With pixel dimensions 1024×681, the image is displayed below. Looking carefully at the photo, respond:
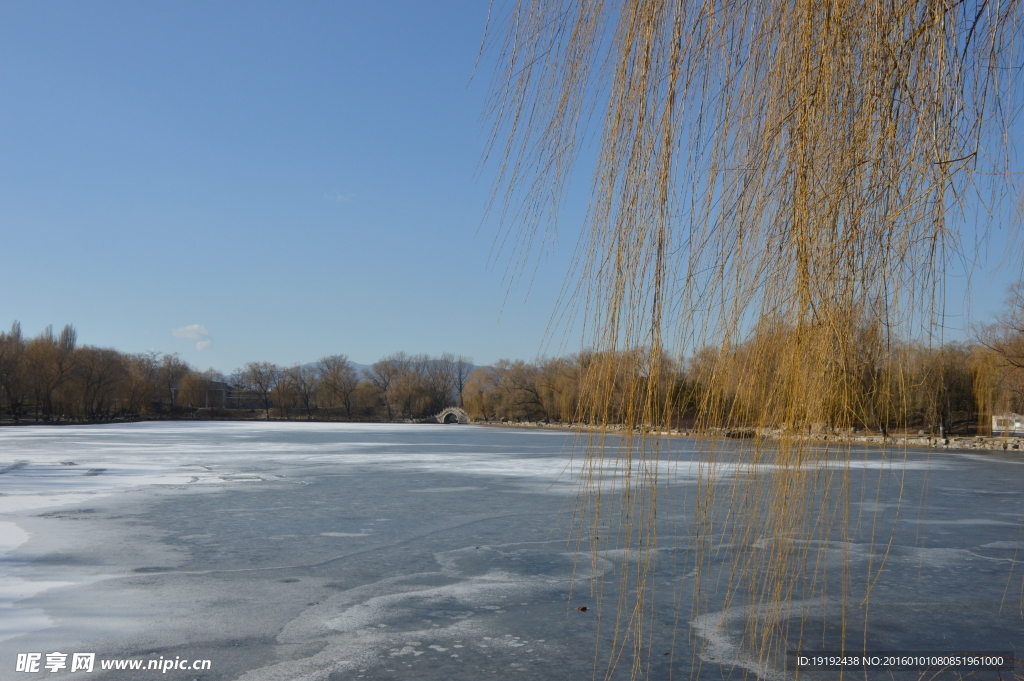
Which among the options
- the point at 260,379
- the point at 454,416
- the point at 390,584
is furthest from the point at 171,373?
the point at 390,584

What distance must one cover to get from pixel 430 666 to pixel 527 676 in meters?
0.48

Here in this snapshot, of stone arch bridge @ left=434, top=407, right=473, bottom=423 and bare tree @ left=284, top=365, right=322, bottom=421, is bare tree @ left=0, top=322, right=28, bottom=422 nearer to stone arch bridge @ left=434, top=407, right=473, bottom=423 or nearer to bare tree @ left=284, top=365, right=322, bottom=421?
bare tree @ left=284, top=365, right=322, bottom=421

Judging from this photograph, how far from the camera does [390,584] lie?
4.95 m

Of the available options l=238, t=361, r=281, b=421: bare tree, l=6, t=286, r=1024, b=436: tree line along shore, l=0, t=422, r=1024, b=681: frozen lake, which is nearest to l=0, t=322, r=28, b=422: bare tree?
l=6, t=286, r=1024, b=436: tree line along shore

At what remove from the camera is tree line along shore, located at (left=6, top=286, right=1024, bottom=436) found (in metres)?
1.39

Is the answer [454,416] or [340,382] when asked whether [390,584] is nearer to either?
[454,416]

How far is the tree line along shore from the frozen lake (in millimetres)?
184

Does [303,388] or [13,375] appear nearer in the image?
[13,375]

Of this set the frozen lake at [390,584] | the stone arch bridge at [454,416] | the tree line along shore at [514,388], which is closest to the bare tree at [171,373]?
the tree line along shore at [514,388]

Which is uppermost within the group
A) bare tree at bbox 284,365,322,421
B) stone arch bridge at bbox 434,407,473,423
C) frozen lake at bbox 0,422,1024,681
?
bare tree at bbox 284,365,322,421

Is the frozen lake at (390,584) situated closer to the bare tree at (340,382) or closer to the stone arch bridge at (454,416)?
the stone arch bridge at (454,416)

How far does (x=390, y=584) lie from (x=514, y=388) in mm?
54825

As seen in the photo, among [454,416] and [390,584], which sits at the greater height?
[390,584]

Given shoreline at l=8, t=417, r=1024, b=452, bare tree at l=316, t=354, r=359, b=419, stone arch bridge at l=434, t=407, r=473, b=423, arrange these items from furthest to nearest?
bare tree at l=316, t=354, r=359, b=419 < stone arch bridge at l=434, t=407, r=473, b=423 < shoreline at l=8, t=417, r=1024, b=452
